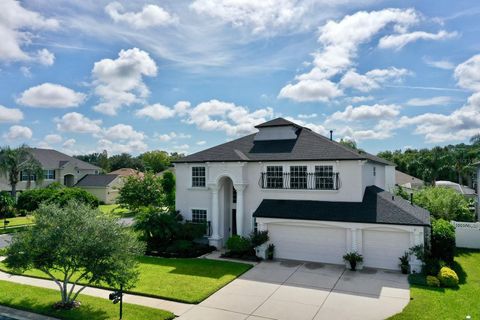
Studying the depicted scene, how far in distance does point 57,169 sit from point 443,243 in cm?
5400

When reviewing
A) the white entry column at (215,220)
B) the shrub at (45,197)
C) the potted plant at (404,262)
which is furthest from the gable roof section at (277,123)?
the shrub at (45,197)

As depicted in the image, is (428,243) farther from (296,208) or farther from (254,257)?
(254,257)

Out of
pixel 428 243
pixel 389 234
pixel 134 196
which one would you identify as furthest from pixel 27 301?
pixel 134 196

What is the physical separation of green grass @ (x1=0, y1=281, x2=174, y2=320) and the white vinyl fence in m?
21.0

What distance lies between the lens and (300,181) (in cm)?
2098

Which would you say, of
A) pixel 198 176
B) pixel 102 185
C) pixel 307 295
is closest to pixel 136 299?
pixel 307 295

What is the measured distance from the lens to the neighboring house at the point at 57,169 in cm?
4974

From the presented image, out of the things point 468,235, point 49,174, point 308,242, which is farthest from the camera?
point 49,174

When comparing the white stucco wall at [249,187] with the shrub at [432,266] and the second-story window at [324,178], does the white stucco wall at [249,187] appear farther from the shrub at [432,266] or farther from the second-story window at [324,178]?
the shrub at [432,266]

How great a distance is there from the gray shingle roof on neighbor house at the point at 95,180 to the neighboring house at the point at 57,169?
55.3 inches

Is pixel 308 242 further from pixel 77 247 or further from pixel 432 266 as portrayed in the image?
pixel 77 247

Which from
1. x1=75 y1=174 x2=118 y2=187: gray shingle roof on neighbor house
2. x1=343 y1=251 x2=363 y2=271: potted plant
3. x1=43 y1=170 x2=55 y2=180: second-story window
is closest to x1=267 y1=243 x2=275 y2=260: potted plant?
x1=343 y1=251 x2=363 y2=271: potted plant

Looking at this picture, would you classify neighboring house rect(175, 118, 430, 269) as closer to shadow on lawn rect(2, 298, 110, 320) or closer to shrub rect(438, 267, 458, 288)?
shrub rect(438, 267, 458, 288)

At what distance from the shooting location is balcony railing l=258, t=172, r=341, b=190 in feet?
65.9
